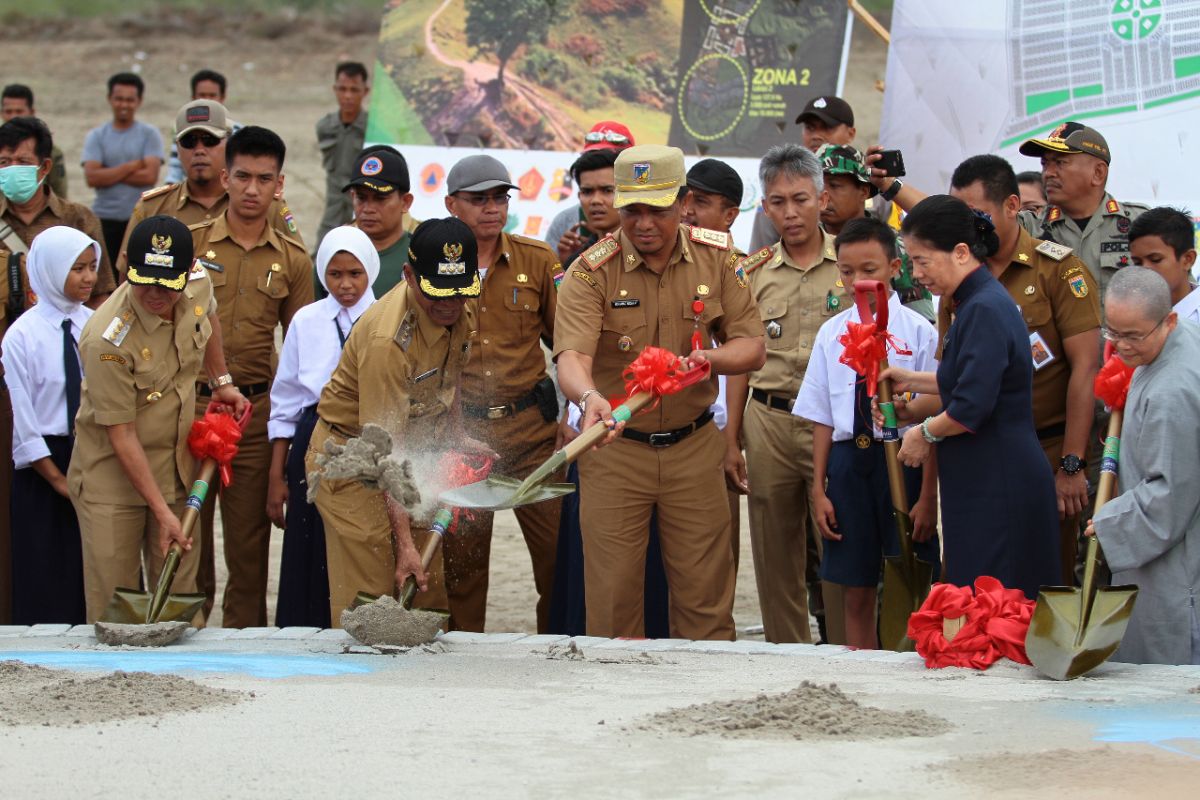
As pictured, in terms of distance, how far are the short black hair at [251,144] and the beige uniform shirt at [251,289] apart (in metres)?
0.33

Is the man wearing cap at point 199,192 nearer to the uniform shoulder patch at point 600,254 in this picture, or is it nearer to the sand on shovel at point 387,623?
the uniform shoulder patch at point 600,254

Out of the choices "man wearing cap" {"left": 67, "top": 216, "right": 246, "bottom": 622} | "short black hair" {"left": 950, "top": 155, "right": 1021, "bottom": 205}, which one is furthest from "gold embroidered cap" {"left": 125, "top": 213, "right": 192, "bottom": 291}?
"short black hair" {"left": 950, "top": 155, "right": 1021, "bottom": 205}

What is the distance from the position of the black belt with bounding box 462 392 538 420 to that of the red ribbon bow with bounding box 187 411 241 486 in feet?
3.30

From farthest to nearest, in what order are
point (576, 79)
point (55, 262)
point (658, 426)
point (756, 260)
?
point (576, 79) < point (756, 260) < point (55, 262) < point (658, 426)

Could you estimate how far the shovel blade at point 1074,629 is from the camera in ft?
17.5

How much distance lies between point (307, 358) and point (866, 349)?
241cm

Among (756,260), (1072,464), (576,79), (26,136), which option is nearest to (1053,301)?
(1072,464)

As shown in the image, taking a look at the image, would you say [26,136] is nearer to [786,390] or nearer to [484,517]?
[484,517]

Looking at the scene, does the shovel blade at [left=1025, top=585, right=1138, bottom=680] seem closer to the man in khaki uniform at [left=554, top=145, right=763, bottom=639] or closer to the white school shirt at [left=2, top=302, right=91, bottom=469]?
the man in khaki uniform at [left=554, top=145, right=763, bottom=639]

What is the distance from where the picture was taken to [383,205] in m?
7.55

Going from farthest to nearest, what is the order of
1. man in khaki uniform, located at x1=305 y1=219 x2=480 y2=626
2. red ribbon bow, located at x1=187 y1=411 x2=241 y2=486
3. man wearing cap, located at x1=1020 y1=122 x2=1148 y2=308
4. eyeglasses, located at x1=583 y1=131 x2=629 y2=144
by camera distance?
eyeglasses, located at x1=583 y1=131 x2=629 y2=144, man wearing cap, located at x1=1020 y1=122 x2=1148 y2=308, red ribbon bow, located at x1=187 y1=411 x2=241 y2=486, man in khaki uniform, located at x1=305 y1=219 x2=480 y2=626

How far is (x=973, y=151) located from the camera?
8750 millimetres

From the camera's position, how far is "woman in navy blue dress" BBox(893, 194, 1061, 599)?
5715 mm

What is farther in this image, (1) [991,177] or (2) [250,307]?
(2) [250,307]
